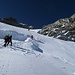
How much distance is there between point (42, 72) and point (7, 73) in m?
3.06

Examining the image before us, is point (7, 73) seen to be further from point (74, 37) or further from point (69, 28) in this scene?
point (69, 28)

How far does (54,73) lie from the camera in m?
14.0

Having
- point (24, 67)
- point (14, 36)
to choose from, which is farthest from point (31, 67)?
point (14, 36)

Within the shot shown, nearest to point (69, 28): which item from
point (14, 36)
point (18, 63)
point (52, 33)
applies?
point (52, 33)

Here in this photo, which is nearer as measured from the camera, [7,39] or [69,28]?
[7,39]

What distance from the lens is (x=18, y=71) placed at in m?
12.7

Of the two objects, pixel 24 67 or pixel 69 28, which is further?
pixel 69 28

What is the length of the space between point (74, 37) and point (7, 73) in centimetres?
5990

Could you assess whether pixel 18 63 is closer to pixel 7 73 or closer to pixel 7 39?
pixel 7 73

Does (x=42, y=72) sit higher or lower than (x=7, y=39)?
lower

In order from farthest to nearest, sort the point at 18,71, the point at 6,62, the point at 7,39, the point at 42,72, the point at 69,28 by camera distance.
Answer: the point at 69,28
the point at 7,39
the point at 6,62
the point at 42,72
the point at 18,71

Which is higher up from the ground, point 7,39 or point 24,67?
point 7,39

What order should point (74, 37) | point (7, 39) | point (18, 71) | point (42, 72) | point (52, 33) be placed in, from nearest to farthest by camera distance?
point (18, 71), point (42, 72), point (7, 39), point (74, 37), point (52, 33)

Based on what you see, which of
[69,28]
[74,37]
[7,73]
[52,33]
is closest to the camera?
[7,73]
